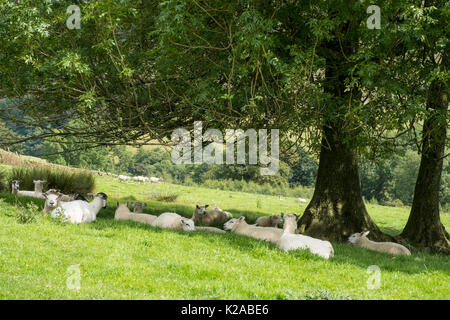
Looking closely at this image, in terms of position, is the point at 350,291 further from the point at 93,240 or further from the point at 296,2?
the point at 296,2

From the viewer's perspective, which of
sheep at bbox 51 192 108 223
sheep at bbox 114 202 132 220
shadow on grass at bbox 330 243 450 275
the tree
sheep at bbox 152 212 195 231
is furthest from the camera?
sheep at bbox 114 202 132 220

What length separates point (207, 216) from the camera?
16.6 meters

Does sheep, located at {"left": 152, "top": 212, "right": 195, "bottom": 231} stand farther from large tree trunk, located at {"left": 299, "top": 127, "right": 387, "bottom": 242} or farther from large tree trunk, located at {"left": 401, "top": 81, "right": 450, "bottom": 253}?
large tree trunk, located at {"left": 401, "top": 81, "right": 450, "bottom": 253}

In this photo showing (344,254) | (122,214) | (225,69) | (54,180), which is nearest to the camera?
(344,254)

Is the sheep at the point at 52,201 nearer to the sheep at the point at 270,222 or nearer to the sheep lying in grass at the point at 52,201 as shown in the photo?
the sheep lying in grass at the point at 52,201

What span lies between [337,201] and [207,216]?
187 inches

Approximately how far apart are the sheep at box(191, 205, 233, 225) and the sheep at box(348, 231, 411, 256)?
513 cm

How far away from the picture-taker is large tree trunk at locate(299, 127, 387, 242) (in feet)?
48.0

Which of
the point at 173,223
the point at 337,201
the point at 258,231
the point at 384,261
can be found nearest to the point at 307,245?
the point at 384,261

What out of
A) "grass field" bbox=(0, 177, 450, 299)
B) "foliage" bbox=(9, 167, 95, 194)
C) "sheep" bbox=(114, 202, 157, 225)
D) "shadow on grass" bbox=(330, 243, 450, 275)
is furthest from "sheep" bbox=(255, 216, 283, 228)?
"foliage" bbox=(9, 167, 95, 194)

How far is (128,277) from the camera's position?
7383 millimetres

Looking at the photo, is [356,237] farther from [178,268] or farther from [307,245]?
[178,268]
